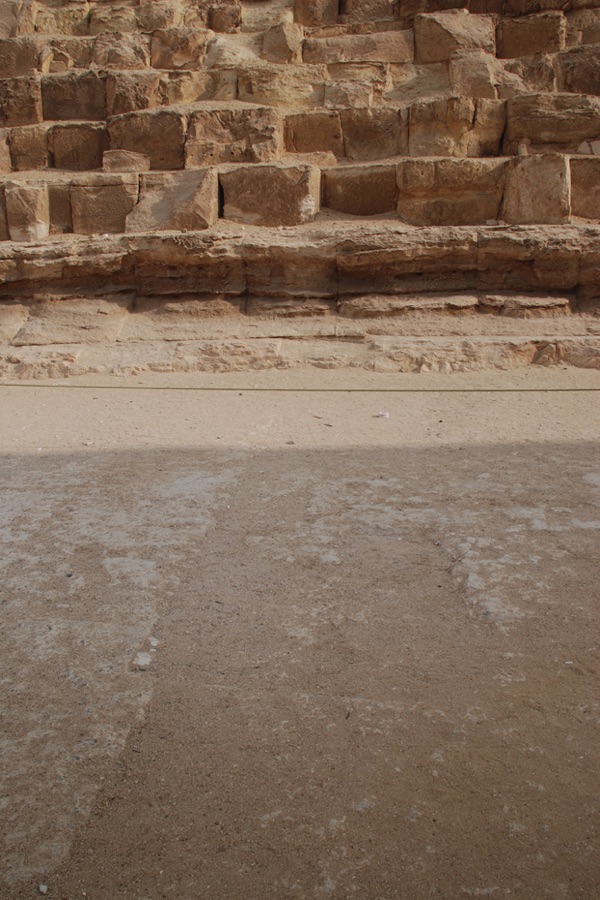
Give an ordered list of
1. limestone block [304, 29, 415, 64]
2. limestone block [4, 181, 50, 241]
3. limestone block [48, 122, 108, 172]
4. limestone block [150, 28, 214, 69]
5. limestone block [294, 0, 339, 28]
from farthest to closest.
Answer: limestone block [294, 0, 339, 28]
limestone block [150, 28, 214, 69]
limestone block [304, 29, 415, 64]
limestone block [48, 122, 108, 172]
limestone block [4, 181, 50, 241]

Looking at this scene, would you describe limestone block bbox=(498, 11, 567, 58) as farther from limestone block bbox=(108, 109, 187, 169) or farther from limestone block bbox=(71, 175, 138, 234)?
limestone block bbox=(71, 175, 138, 234)

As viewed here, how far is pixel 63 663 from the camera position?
6.09 ft

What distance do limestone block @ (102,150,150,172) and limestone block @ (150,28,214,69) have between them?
1.66m

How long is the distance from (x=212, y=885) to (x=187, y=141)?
778cm

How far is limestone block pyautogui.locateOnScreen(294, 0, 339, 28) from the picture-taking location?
899 centimetres

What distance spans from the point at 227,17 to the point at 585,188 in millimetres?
5096

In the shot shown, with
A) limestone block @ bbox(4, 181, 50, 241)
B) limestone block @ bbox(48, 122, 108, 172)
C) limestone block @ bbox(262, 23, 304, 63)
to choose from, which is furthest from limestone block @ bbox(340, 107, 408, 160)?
limestone block @ bbox(4, 181, 50, 241)

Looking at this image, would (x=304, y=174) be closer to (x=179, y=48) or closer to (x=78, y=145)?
(x=78, y=145)

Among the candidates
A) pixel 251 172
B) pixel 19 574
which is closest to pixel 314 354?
pixel 251 172

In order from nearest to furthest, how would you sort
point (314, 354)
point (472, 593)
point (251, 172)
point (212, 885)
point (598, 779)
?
1. point (212, 885)
2. point (598, 779)
3. point (472, 593)
4. point (314, 354)
5. point (251, 172)

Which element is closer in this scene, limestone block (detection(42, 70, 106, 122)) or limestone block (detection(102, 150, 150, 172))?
limestone block (detection(102, 150, 150, 172))

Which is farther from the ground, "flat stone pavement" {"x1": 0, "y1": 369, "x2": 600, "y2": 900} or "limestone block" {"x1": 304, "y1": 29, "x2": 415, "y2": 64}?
"limestone block" {"x1": 304, "y1": 29, "x2": 415, "y2": 64}

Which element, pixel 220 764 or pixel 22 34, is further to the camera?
pixel 22 34

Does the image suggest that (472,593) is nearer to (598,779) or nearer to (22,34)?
(598,779)
